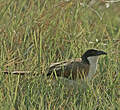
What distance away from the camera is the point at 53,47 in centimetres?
587

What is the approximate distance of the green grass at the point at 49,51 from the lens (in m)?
4.65

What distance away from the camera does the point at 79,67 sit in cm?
545

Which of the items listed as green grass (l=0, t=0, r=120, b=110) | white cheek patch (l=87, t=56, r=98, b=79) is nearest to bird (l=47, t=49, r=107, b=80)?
white cheek patch (l=87, t=56, r=98, b=79)

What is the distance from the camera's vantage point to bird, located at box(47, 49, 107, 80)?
5312 millimetres

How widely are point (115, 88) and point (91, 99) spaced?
1.65ft

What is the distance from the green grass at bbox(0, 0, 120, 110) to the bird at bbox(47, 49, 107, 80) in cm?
10

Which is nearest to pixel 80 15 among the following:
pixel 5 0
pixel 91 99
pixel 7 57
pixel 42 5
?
pixel 42 5

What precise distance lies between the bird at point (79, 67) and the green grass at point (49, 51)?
0.33ft

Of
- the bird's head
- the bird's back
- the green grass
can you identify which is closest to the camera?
the green grass

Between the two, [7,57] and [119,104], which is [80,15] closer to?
[7,57]

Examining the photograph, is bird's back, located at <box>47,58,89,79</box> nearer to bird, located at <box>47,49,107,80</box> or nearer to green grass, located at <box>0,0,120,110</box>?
bird, located at <box>47,49,107,80</box>

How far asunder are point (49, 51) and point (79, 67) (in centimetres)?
54

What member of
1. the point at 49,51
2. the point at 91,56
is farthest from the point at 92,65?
the point at 49,51

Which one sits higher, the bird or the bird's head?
the bird's head
